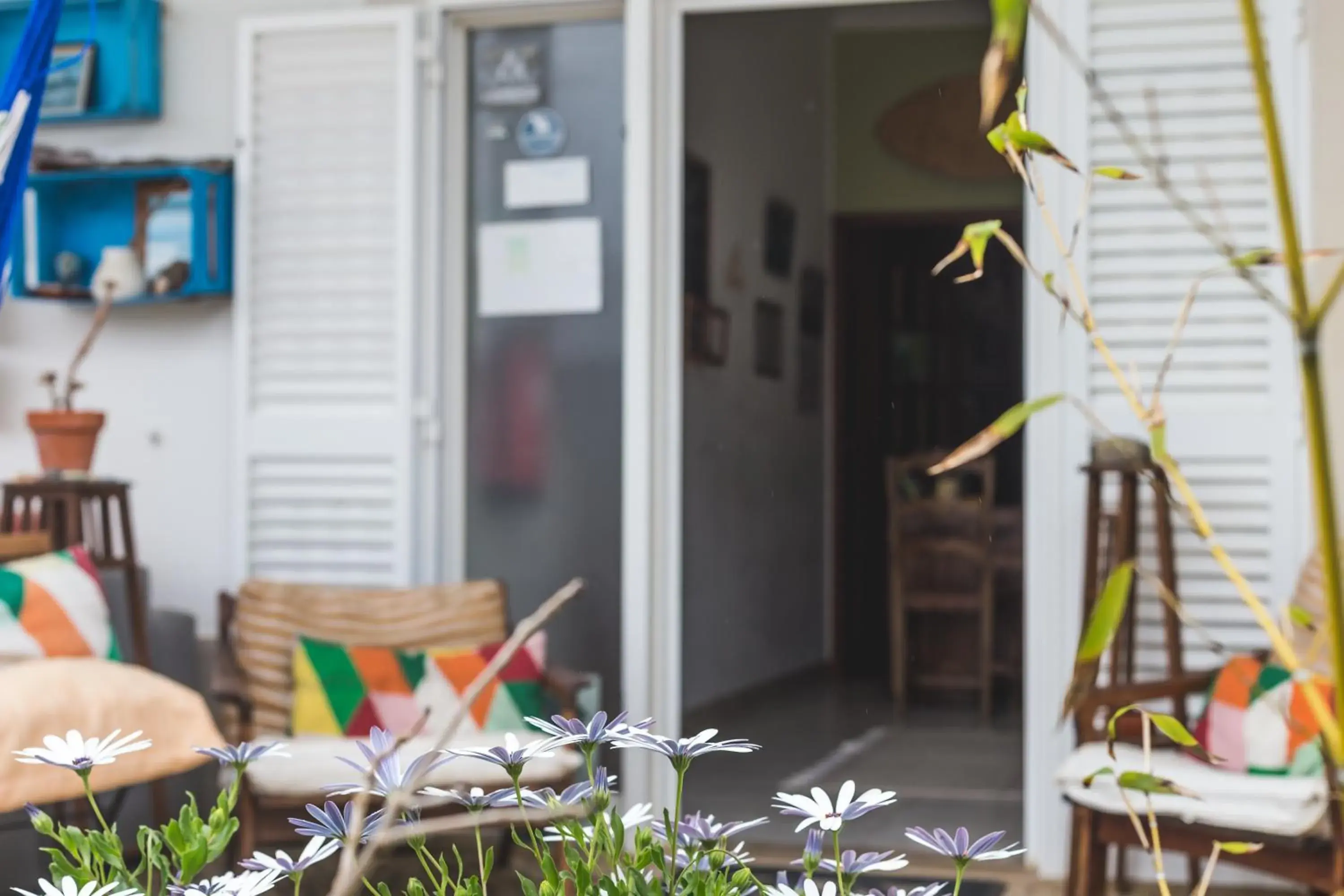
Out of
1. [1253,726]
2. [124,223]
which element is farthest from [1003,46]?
[124,223]

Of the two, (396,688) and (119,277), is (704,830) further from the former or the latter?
(119,277)

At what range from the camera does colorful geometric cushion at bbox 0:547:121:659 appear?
10.4ft

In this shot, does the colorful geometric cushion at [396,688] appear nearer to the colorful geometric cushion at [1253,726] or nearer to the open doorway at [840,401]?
the open doorway at [840,401]

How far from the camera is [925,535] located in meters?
6.85

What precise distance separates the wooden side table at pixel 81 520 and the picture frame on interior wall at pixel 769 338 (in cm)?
314

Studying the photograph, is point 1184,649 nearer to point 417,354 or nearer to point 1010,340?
point 417,354

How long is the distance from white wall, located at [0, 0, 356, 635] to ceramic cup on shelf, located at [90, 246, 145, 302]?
0.17 m

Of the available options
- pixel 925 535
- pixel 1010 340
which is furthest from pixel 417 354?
pixel 1010 340

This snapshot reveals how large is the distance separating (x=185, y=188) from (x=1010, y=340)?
463 centimetres

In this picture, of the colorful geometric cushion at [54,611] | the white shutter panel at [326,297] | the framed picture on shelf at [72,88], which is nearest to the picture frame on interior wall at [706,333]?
the white shutter panel at [326,297]

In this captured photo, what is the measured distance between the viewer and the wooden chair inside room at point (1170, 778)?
9.21 feet

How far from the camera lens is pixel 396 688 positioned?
3744 millimetres

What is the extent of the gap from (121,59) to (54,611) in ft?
5.87

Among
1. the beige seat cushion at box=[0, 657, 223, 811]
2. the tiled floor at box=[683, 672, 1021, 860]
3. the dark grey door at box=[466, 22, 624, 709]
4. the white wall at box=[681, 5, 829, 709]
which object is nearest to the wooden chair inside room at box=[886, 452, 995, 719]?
the tiled floor at box=[683, 672, 1021, 860]
